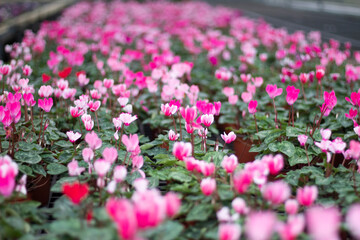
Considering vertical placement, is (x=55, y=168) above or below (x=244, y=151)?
above

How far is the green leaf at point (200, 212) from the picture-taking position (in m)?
1.26

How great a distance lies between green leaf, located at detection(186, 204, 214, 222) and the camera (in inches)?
49.7

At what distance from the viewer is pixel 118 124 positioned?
168cm

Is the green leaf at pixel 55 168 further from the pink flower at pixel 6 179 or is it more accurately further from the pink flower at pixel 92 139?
the pink flower at pixel 6 179

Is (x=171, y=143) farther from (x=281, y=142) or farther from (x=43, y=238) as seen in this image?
(x=43, y=238)

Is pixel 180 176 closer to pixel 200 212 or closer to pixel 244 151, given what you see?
pixel 200 212

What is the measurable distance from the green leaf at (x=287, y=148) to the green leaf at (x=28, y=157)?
1.14 metres

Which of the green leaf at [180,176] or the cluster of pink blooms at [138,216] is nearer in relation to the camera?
the cluster of pink blooms at [138,216]

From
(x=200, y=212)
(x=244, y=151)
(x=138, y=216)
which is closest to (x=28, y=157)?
(x=200, y=212)

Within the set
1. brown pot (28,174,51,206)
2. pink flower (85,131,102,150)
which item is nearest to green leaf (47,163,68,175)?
brown pot (28,174,51,206)

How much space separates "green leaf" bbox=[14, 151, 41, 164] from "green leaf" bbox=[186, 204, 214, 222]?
735 millimetres

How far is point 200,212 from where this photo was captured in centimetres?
130

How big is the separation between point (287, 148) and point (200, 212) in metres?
0.75

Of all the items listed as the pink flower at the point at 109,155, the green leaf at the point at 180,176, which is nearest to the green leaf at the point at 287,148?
the green leaf at the point at 180,176
